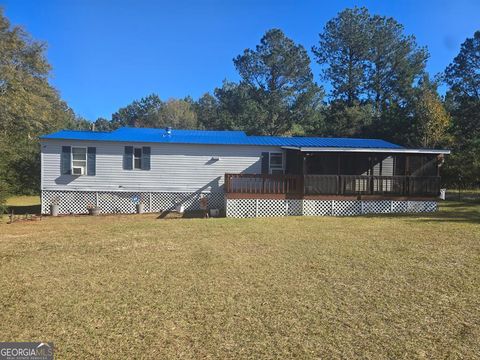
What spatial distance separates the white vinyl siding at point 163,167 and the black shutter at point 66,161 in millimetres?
188

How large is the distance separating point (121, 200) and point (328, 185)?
32.7 feet

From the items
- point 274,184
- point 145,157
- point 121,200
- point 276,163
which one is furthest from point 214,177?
point 121,200

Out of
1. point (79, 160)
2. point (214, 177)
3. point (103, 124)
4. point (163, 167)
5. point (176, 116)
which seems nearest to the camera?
point (79, 160)

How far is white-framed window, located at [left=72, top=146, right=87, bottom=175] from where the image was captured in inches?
701

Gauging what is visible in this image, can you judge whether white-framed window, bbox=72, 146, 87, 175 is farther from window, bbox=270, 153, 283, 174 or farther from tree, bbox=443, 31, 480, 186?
tree, bbox=443, 31, 480, 186

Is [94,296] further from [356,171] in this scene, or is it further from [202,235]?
[356,171]

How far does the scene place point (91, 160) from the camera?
17891 millimetres

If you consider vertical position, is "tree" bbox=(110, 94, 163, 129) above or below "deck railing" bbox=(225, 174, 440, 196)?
above

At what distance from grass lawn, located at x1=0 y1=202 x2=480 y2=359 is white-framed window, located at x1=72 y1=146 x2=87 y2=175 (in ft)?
23.2

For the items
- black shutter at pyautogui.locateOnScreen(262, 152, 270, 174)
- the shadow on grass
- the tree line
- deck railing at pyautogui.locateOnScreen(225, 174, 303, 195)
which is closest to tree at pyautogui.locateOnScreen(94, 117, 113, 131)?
the tree line

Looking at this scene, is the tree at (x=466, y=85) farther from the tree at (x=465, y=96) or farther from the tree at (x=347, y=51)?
the tree at (x=347, y=51)

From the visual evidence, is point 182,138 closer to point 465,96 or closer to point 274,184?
point 274,184

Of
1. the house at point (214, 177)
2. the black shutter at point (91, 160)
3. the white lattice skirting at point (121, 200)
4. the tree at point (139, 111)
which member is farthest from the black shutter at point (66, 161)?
the tree at point (139, 111)

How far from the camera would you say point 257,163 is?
61.3ft
